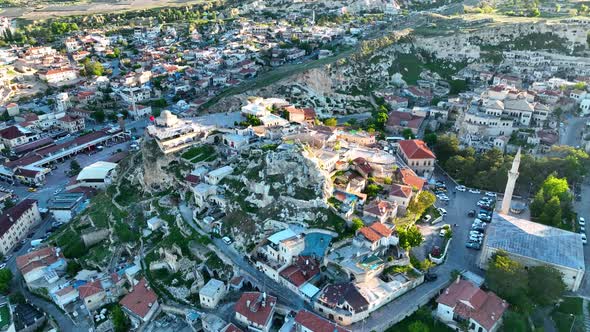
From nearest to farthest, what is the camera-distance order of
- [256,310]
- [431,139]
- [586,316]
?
[586,316]
[256,310]
[431,139]

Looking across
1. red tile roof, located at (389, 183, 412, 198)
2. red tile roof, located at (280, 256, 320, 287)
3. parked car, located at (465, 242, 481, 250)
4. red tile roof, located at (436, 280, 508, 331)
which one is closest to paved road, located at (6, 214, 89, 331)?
red tile roof, located at (280, 256, 320, 287)

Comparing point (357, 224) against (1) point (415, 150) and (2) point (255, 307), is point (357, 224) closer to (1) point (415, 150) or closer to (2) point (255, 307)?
(2) point (255, 307)

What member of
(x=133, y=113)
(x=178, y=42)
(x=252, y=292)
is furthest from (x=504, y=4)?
(x=252, y=292)

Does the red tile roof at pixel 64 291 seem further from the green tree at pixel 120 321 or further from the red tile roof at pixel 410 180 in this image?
the red tile roof at pixel 410 180

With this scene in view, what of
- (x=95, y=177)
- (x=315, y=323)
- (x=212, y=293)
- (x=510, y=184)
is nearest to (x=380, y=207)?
(x=510, y=184)

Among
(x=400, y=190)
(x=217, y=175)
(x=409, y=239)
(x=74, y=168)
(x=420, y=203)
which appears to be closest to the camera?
(x=409, y=239)

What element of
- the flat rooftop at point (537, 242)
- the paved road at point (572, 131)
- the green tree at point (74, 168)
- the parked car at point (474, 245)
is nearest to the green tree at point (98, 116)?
the green tree at point (74, 168)

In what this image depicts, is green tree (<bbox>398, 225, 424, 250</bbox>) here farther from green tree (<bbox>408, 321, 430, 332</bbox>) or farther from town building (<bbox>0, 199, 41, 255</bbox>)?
town building (<bbox>0, 199, 41, 255</bbox>)
